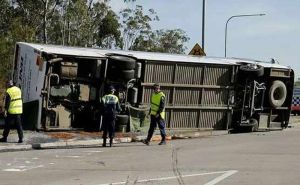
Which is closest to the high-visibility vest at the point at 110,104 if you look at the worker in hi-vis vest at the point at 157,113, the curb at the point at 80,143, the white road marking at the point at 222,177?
the curb at the point at 80,143

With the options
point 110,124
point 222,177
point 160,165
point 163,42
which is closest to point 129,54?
point 110,124

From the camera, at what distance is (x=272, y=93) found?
70.2ft

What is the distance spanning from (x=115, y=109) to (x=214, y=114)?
5.65 meters

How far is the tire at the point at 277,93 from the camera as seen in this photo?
70.3ft

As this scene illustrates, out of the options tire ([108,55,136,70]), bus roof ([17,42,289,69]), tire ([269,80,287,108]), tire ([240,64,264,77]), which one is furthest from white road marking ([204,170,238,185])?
tire ([269,80,287,108])

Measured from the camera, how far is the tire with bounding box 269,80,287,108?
21.4 metres

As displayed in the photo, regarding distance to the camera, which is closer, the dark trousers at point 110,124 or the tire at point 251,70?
the dark trousers at point 110,124

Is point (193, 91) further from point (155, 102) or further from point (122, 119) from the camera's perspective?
point (155, 102)

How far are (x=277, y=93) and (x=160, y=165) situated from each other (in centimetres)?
1071

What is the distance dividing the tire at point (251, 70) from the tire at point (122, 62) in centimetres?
463

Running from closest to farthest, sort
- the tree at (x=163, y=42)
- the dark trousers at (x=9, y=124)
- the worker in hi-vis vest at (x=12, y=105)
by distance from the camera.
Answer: the dark trousers at (x=9, y=124)
the worker in hi-vis vest at (x=12, y=105)
the tree at (x=163, y=42)

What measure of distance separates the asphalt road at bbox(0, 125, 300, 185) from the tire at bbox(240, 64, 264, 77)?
4374mm

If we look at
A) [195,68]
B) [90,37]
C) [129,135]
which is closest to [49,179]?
[129,135]

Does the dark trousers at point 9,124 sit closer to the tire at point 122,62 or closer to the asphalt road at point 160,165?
the asphalt road at point 160,165
